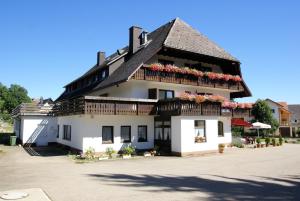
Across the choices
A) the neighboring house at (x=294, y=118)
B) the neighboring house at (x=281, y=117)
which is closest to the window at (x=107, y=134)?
the neighboring house at (x=281, y=117)

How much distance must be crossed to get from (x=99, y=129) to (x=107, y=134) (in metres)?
0.82

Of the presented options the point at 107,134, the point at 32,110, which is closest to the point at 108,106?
the point at 107,134

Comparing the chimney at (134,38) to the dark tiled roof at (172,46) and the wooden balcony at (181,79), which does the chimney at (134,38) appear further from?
the wooden balcony at (181,79)

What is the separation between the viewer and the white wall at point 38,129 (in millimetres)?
28828

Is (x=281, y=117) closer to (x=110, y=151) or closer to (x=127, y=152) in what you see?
(x=127, y=152)

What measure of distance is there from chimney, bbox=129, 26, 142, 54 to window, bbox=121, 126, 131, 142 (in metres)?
9.24

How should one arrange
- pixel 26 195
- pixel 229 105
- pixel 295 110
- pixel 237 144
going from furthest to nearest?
pixel 295 110 < pixel 237 144 < pixel 229 105 < pixel 26 195

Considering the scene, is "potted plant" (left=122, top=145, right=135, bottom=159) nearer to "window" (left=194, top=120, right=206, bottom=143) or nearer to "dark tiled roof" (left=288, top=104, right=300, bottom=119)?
"window" (left=194, top=120, right=206, bottom=143)

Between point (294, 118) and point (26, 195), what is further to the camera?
point (294, 118)

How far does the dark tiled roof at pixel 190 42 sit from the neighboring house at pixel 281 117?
45909mm

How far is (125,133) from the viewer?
22.6 meters

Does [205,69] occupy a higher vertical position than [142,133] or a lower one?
higher

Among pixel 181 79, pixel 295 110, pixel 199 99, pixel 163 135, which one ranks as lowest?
pixel 163 135

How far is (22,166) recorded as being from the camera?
15.7m
